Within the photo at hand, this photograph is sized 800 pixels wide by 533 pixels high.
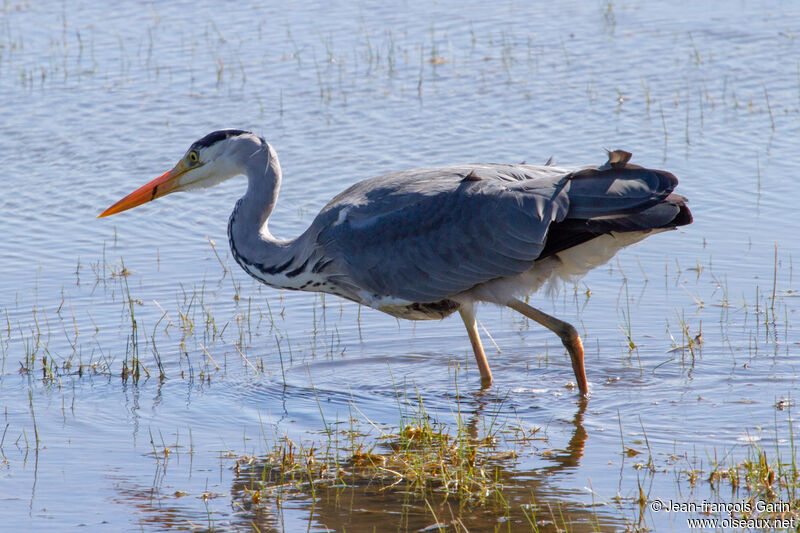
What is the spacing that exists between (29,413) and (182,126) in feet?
20.6

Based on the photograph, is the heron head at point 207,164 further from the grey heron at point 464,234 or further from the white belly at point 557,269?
the white belly at point 557,269

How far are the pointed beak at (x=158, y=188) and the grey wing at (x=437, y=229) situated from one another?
121 cm

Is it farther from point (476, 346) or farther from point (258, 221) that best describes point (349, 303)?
point (476, 346)

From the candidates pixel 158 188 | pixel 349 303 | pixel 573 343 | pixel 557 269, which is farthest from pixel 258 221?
pixel 573 343

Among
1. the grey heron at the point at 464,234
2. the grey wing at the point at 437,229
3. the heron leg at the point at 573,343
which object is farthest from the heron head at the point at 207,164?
the heron leg at the point at 573,343

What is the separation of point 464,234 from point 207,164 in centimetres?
187

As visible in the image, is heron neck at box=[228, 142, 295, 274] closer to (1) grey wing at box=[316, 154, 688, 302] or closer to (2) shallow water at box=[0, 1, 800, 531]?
(1) grey wing at box=[316, 154, 688, 302]

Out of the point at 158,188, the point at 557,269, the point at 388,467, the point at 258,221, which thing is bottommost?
the point at 388,467

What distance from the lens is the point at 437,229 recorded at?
21.5ft

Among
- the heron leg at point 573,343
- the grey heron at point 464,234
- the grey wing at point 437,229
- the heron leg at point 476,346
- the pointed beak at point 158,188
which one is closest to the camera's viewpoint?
the grey heron at point 464,234

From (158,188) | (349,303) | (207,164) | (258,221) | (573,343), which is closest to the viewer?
(573,343)

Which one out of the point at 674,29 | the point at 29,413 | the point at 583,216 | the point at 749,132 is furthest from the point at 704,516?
the point at 674,29

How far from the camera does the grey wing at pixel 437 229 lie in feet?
20.8

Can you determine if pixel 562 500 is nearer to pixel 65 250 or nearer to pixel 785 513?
pixel 785 513
